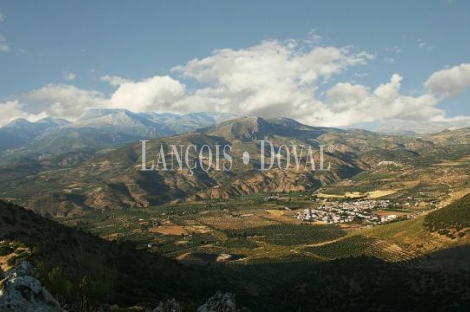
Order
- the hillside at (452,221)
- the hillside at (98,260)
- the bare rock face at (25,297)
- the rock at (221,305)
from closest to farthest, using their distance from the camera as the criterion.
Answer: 1. the bare rock face at (25,297)
2. the rock at (221,305)
3. the hillside at (98,260)
4. the hillside at (452,221)

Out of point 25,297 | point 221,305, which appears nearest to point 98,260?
point 221,305

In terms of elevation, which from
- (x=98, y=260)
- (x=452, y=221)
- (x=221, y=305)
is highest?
(x=221, y=305)

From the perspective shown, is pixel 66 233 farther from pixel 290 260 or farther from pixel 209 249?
pixel 209 249

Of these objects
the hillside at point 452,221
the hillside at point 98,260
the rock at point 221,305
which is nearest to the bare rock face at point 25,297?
the rock at point 221,305

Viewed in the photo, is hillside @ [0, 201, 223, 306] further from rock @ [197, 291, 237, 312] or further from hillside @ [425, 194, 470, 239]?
hillside @ [425, 194, 470, 239]

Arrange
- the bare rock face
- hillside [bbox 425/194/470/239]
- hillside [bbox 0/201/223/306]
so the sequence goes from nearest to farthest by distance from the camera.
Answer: the bare rock face < hillside [bbox 0/201/223/306] < hillside [bbox 425/194/470/239]

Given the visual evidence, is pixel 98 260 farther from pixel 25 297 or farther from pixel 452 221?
pixel 452 221

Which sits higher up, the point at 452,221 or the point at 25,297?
the point at 25,297

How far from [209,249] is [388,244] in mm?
78139

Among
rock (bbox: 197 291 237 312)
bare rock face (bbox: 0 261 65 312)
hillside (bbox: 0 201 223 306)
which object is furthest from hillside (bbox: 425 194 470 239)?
bare rock face (bbox: 0 261 65 312)

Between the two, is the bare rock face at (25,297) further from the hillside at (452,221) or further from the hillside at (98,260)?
the hillside at (452,221)

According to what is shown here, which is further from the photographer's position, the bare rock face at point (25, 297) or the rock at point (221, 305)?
the rock at point (221, 305)

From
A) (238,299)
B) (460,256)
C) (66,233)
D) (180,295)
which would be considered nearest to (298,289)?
(238,299)

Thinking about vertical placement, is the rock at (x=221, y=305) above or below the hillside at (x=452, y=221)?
above
